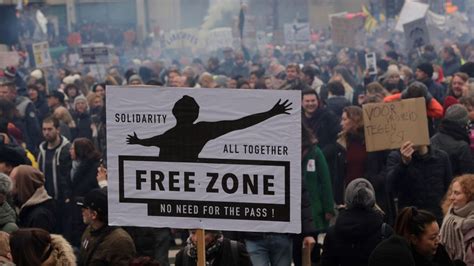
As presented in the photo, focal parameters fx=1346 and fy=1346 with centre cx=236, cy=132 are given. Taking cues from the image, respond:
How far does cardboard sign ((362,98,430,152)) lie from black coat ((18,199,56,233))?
9.43ft

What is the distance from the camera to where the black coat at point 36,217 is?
30.0ft

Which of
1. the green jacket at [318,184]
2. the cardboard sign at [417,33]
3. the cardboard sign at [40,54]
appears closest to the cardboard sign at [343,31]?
the cardboard sign at [417,33]

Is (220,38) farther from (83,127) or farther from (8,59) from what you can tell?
(83,127)

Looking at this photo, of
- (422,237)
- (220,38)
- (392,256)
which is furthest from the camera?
(220,38)

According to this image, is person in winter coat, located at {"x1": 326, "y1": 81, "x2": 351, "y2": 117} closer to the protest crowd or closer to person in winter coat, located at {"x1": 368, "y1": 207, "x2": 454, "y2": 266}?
the protest crowd

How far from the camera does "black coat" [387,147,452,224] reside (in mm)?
9945

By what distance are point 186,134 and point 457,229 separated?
1.87 m

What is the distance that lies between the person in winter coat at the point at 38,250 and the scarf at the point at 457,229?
→ 2107 millimetres

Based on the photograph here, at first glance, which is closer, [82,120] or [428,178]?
[428,178]

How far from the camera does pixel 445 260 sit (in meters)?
6.79

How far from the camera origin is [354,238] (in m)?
7.91

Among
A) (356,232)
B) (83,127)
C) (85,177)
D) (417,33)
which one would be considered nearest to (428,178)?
(356,232)

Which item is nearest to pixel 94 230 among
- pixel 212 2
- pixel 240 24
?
pixel 240 24

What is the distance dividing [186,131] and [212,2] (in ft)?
145
